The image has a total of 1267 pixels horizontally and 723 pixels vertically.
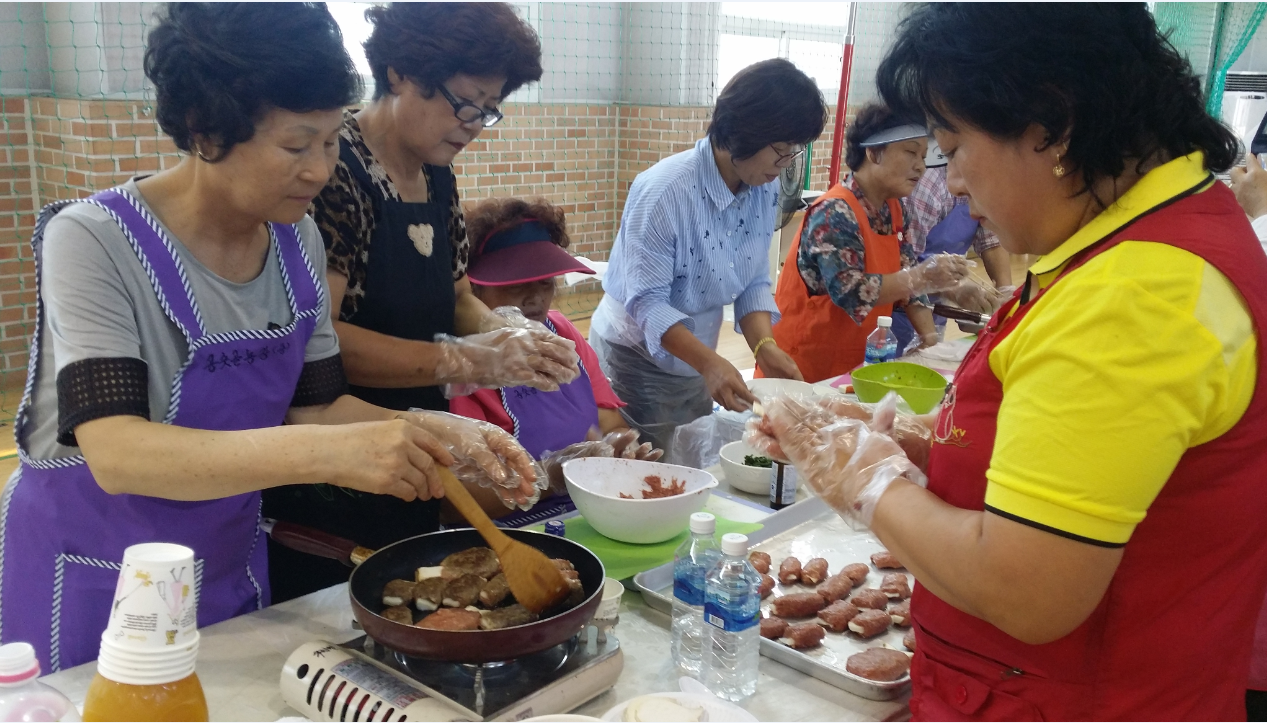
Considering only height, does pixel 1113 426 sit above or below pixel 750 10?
below

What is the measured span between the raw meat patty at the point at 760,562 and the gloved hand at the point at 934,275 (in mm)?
1903

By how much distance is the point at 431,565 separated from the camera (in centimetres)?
155

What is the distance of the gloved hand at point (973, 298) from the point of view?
359 centimetres

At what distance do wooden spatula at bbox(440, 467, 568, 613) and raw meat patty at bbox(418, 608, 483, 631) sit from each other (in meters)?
0.07

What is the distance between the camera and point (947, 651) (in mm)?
1208

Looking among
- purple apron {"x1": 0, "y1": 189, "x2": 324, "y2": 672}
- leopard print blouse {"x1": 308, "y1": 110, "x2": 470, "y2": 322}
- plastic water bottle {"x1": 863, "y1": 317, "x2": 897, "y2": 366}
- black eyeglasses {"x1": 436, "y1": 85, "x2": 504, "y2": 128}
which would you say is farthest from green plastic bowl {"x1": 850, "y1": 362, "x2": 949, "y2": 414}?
purple apron {"x1": 0, "y1": 189, "x2": 324, "y2": 672}

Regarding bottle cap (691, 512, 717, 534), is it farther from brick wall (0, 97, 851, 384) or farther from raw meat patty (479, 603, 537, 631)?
brick wall (0, 97, 851, 384)

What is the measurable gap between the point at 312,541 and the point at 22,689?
84 centimetres

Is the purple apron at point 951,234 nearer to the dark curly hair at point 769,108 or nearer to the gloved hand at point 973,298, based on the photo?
the gloved hand at point 973,298

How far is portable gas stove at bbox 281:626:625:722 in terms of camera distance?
1.19 metres

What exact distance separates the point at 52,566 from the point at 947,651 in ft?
4.58

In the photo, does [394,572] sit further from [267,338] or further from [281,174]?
[281,174]

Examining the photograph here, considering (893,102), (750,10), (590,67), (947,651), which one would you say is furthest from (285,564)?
(750,10)

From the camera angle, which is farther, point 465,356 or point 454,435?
point 465,356
